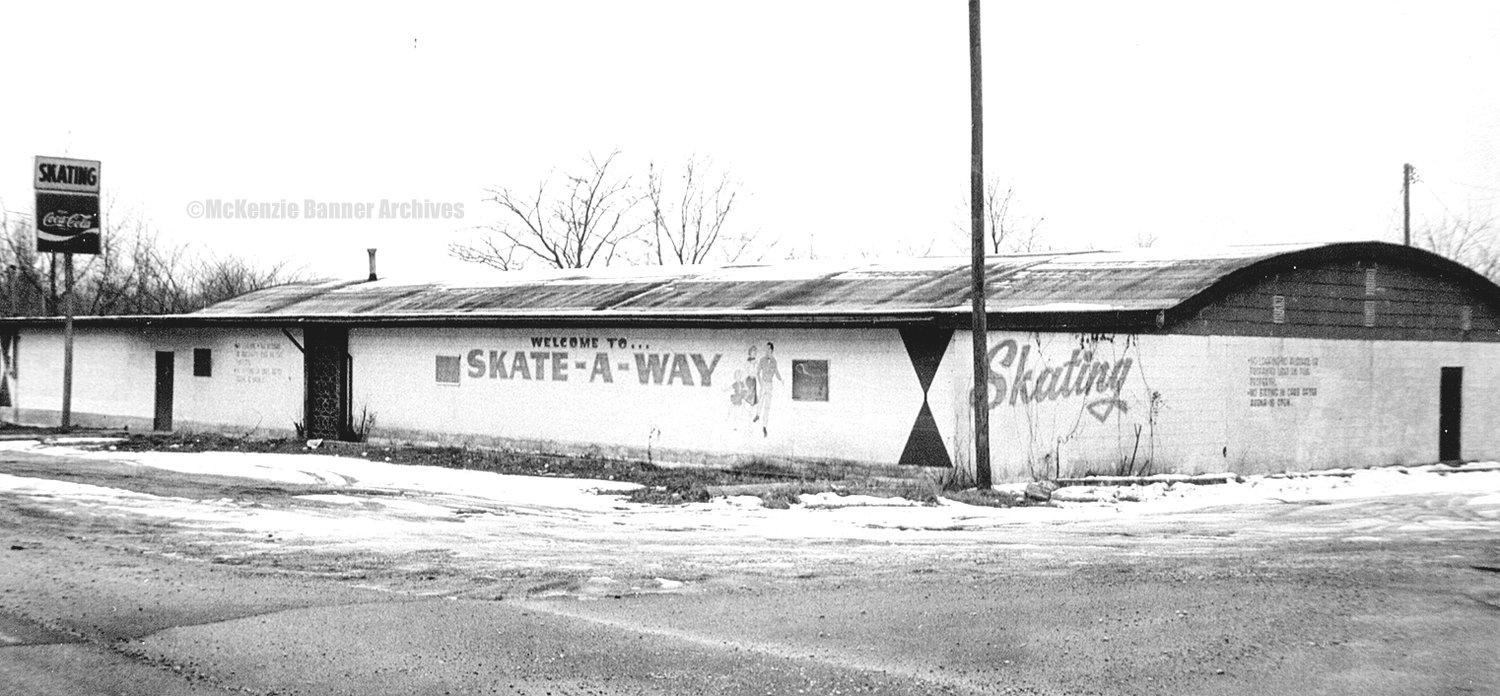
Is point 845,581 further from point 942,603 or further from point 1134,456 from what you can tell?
point 1134,456

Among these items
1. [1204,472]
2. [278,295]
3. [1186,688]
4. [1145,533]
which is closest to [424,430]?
[278,295]

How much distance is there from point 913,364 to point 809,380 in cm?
192

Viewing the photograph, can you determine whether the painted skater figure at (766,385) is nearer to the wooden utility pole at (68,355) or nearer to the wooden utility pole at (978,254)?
the wooden utility pole at (978,254)

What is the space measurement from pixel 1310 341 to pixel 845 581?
15263 mm

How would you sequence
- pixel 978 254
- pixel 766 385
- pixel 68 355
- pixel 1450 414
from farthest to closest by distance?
pixel 68 355
pixel 1450 414
pixel 766 385
pixel 978 254

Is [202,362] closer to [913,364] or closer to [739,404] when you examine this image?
[739,404]

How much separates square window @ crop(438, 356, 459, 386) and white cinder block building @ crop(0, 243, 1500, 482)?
6cm

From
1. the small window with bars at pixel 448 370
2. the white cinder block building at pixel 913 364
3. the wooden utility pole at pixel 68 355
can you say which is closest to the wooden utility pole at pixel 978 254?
the white cinder block building at pixel 913 364

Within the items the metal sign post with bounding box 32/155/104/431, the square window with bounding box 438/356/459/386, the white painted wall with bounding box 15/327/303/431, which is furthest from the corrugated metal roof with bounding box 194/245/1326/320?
the metal sign post with bounding box 32/155/104/431

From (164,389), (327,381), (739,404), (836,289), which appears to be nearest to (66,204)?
(164,389)

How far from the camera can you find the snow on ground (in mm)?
13289

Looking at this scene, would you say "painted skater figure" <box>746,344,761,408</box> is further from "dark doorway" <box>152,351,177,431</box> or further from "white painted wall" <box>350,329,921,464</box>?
"dark doorway" <box>152,351,177,431</box>

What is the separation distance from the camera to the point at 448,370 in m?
25.8

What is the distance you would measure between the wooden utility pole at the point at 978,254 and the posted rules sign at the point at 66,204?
23699 millimetres
